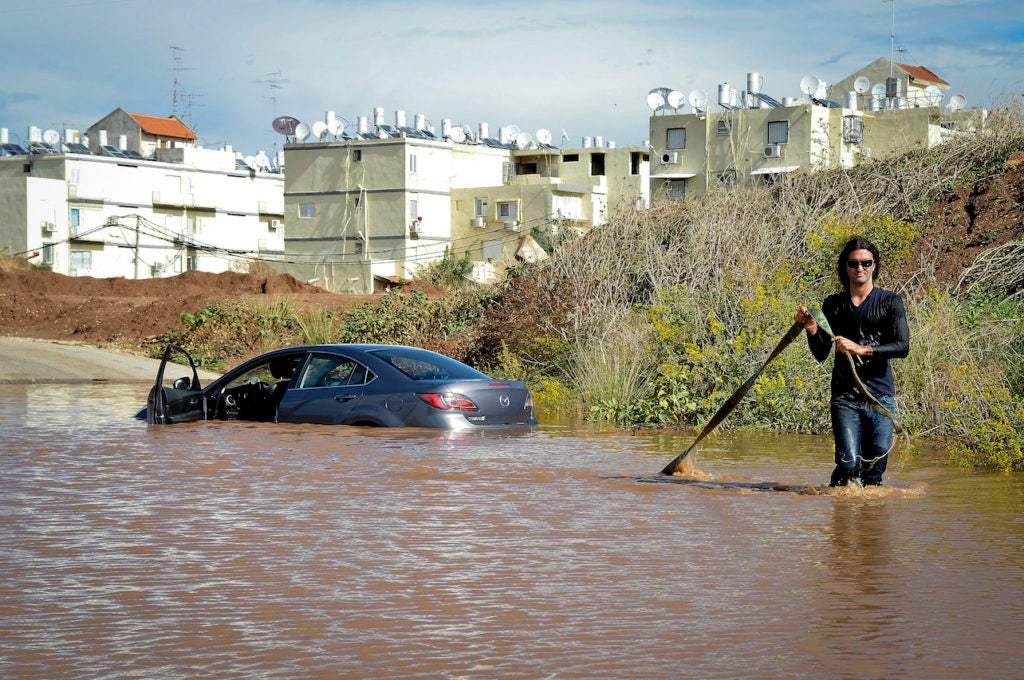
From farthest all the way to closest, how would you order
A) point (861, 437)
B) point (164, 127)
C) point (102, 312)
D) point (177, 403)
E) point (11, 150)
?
point (164, 127) < point (11, 150) < point (102, 312) < point (177, 403) < point (861, 437)

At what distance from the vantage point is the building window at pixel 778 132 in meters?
69.4

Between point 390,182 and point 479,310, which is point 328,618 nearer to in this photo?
point 479,310

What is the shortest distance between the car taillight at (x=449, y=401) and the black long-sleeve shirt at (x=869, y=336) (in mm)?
5235

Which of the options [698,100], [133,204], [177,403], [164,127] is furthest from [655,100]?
[177,403]

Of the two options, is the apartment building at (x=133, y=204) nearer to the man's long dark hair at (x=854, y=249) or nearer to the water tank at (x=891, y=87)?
the water tank at (x=891, y=87)

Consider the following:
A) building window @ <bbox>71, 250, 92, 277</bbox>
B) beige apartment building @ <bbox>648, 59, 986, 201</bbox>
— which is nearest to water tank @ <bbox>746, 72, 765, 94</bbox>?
beige apartment building @ <bbox>648, 59, 986, 201</bbox>

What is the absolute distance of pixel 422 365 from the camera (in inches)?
575

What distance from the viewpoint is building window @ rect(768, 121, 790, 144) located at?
6938cm

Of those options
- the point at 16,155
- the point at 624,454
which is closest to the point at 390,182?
the point at 16,155

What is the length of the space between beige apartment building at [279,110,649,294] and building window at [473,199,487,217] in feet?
0.21

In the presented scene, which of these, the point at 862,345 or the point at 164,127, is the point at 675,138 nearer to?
the point at 164,127

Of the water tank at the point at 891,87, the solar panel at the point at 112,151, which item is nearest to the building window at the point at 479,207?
the water tank at the point at 891,87

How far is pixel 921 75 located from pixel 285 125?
Result: 4431 centimetres

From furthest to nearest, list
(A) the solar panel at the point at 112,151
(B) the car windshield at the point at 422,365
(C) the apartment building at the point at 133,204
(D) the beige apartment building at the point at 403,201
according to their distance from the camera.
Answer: (A) the solar panel at the point at 112,151, (C) the apartment building at the point at 133,204, (D) the beige apartment building at the point at 403,201, (B) the car windshield at the point at 422,365
